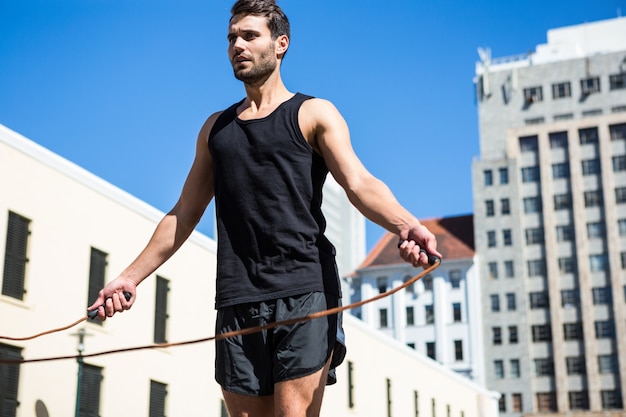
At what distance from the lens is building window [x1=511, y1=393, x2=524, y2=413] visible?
2953 inches

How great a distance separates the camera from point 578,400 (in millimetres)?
73562

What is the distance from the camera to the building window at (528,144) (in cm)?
7912

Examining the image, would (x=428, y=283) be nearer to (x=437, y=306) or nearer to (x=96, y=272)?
(x=437, y=306)

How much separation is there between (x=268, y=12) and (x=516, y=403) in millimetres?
75137

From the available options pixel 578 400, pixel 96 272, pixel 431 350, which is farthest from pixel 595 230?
pixel 96 272

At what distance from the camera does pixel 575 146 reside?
7762cm

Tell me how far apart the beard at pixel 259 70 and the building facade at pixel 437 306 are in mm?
73125

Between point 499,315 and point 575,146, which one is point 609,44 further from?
point 499,315

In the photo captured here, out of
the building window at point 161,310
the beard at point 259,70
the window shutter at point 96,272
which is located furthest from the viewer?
the building window at point 161,310

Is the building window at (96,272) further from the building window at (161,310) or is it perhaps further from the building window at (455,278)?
the building window at (455,278)

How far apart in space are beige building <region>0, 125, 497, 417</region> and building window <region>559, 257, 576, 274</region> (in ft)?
182

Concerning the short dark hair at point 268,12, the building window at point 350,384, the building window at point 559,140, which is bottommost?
the short dark hair at point 268,12

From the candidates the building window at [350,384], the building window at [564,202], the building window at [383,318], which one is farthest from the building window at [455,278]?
the building window at [350,384]

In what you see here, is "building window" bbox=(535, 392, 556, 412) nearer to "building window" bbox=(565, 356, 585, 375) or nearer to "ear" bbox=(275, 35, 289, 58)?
"building window" bbox=(565, 356, 585, 375)
